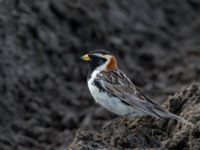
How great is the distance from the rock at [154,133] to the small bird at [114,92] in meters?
0.19

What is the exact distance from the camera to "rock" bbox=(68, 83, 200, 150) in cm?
862

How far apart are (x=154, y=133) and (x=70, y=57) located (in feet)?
21.9

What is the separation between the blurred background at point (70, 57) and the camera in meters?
13.5

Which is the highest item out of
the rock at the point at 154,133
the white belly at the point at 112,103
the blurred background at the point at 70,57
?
the blurred background at the point at 70,57

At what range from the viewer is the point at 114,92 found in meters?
9.74

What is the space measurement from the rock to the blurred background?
2.32 m

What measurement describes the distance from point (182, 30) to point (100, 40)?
294cm

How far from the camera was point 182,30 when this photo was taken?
18.9 metres

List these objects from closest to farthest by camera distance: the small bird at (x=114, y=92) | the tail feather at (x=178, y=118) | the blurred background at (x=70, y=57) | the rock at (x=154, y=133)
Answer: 1. the rock at (x=154, y=133)
2. the tail feather at (x=178, y=118)
3. the small bird at (x=114, y=92)
4. the blurred background at (x=70, y=57)

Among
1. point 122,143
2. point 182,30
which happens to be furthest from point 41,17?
point 122,143

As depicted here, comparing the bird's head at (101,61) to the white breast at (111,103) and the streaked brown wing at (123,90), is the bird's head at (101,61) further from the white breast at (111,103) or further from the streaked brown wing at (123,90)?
the white breast at (111,103)

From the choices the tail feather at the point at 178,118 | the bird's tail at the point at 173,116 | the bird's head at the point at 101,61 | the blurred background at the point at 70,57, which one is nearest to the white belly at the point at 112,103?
the bird's head at the point at 101,61

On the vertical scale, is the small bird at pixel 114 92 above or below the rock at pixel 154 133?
above

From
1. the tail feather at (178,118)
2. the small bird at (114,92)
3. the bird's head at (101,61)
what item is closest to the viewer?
the tail feather at (178,118)
